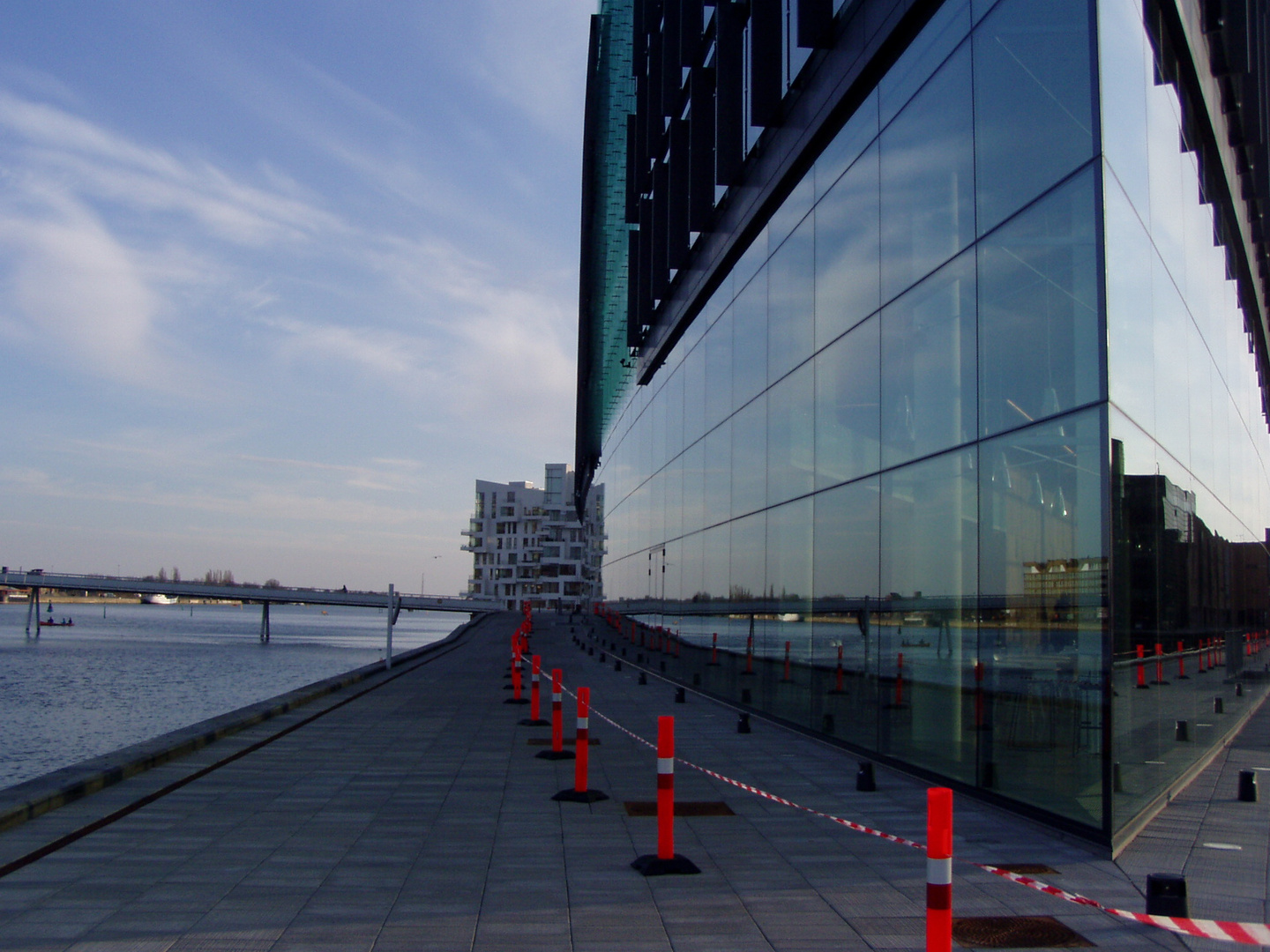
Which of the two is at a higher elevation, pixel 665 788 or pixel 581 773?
pixel 665 788

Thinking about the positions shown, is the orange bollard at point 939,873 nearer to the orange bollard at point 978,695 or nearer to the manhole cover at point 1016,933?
the manhole cover at point 1016,933

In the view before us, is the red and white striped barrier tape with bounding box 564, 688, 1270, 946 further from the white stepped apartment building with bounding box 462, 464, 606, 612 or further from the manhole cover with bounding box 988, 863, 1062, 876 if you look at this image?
the white stepped apartment building with bounding box 462, 464, 606, 612

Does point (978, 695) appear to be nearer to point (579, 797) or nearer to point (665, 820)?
point (579, 797)

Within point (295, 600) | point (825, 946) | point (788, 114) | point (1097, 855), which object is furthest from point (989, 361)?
point (295, 600)

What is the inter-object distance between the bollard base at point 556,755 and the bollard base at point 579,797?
264cm

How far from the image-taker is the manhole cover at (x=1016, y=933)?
610 centimetres

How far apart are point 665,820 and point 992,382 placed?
18.3 feet

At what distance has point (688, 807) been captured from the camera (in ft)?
33.6

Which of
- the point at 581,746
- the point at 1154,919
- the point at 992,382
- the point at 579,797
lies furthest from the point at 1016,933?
the point at 992,382

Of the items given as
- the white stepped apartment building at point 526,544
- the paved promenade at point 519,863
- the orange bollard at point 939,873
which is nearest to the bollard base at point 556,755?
the paved promenade at point 519,863

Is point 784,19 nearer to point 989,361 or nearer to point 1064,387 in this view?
point 989,361

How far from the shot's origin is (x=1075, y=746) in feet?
29.6

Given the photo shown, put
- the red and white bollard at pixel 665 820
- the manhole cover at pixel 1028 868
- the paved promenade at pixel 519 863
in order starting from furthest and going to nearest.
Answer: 1. the manhole cover at pixel 1028 868
2. the red and white bollard at pixel 665 820
3. the paved promenade at pixel 519 863

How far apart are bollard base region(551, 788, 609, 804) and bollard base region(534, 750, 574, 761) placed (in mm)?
2644
